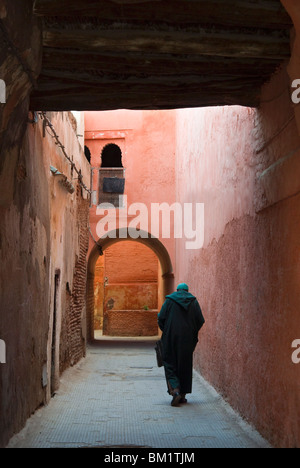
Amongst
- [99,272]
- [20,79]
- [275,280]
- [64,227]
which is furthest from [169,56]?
[99,272]

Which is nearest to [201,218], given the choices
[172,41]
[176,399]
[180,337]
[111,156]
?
[180,337]

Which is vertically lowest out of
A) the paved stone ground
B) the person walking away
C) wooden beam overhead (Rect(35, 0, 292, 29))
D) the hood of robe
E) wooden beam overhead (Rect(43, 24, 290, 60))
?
the paved stone ground

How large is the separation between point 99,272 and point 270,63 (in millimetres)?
23182

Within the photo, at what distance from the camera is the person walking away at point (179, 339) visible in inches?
264

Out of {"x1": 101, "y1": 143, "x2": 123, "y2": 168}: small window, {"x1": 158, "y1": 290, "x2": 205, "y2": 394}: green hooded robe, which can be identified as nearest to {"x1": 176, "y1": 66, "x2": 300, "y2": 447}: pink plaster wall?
{"x1": 158, "y1": 290, "x2": 205, "y2": 394}: green hooded robe

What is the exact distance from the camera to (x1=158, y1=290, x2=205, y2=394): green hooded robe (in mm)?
6738

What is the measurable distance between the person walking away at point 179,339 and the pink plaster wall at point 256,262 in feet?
1.24

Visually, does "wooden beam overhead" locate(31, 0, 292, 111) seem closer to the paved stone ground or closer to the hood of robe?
the hood of robe

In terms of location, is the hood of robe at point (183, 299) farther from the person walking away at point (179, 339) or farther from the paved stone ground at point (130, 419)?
the paved stone ground at point (130, 419)

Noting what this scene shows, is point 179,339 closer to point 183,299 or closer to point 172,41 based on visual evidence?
point 183,299

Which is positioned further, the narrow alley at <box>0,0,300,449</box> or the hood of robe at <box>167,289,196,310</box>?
the hood of robe at <box>167,289,196,310</box>

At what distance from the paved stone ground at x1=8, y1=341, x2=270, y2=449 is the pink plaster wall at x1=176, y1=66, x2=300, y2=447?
0.24 m

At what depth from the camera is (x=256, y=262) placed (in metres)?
5.05
